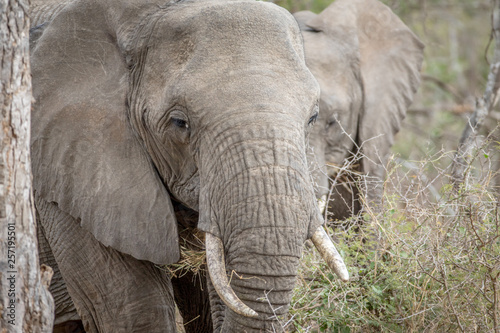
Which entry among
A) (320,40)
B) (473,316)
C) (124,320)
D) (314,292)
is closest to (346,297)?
(314,292)

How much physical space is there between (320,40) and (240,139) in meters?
2.50

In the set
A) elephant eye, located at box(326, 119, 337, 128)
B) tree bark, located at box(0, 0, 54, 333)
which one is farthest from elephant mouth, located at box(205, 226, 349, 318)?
elephant eye, located at box(326, 119, 337, 128)

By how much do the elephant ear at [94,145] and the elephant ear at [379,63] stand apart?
2.21 metres

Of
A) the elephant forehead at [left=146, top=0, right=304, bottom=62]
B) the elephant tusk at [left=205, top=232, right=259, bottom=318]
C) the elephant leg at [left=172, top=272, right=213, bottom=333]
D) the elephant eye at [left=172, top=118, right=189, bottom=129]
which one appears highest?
the elephant forehead at [left=146, top=0, right=304, bottom=62]

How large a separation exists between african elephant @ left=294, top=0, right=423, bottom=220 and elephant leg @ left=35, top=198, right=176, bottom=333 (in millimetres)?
1745

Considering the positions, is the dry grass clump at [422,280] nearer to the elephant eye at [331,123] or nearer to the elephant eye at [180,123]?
the elephant eye at [180,123]

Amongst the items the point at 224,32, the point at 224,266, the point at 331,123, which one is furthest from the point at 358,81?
the point at 224,266

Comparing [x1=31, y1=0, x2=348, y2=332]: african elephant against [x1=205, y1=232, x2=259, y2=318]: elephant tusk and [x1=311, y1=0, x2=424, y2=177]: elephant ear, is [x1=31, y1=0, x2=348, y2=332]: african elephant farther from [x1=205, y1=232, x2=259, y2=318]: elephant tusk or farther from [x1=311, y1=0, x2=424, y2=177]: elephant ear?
[x1=311, y1=0, x2=424, y2=177]: elephant ear

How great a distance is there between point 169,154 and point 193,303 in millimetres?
1141

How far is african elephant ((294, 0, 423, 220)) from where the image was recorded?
17.4ft

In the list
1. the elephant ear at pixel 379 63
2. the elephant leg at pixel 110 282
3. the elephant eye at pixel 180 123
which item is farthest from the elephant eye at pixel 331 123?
the elephant eye at pixel 180 123

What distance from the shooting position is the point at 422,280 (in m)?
3.72

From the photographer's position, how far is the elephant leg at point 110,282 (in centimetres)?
365

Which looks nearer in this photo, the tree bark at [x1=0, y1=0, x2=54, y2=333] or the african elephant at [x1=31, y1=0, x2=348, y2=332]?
the tree bark at [x1=0, y1=0, x2=54, y2=333]
